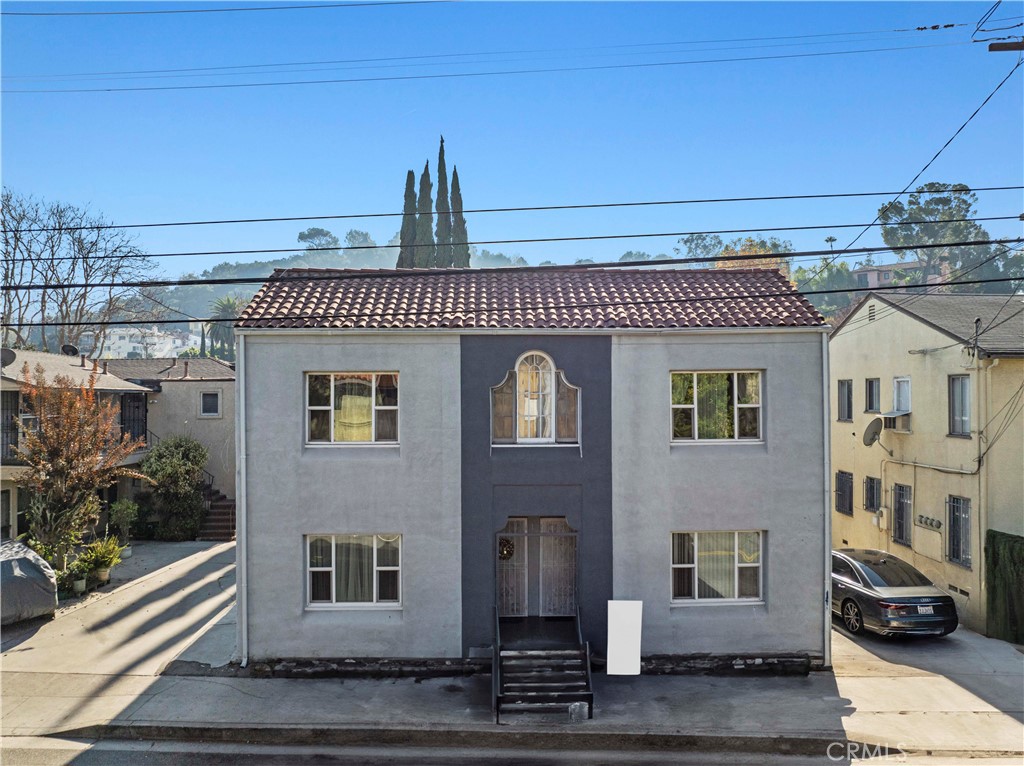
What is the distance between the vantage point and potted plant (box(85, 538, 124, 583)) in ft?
55.8

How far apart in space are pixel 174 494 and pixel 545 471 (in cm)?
1574

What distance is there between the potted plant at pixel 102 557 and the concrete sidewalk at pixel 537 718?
11.1 feet

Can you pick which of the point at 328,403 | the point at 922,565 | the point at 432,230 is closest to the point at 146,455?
the point at 328,403

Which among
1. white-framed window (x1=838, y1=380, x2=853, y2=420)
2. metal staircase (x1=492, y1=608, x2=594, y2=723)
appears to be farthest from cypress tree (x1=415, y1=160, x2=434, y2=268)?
metal staircase (x1=492, y1=608, x2=594, y2=723)

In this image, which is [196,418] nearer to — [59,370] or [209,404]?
[209,404]

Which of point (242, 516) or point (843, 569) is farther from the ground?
point (242, 516)

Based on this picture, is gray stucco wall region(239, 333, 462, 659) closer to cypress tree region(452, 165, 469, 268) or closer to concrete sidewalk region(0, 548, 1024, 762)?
concrete sidewalk region(0, 548, 1024, 762)

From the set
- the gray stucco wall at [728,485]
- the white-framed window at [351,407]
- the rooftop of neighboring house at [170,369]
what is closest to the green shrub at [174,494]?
the rooftop of neighboring house at [170,369]

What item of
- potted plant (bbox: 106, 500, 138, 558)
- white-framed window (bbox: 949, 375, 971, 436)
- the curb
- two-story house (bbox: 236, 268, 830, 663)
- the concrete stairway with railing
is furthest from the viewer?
the concrete stairway with railing

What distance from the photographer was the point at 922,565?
705 inches

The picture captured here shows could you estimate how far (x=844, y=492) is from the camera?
73.5ft

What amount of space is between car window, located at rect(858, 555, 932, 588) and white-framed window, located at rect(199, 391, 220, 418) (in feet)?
70.9

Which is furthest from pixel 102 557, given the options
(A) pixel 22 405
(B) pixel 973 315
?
(B) pixel 973 315

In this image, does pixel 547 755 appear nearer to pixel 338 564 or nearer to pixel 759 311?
pixel 338 564
